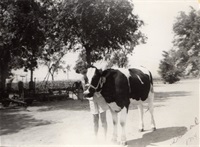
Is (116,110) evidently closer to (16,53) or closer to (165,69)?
(16,53)

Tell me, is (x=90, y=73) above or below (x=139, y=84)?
above

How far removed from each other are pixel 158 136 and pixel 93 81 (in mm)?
1867

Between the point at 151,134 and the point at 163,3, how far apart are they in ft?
9.00

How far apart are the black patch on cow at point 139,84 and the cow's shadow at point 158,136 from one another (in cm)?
77

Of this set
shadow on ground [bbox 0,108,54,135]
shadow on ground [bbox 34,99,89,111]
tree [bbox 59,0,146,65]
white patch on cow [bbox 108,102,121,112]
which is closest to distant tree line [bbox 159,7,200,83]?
tree [bbox 59,0,146,65]

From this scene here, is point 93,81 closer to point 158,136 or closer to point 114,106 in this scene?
point 114,106

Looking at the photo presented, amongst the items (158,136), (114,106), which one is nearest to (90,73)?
(114,106)

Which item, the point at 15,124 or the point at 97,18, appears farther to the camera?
the point at 97,18

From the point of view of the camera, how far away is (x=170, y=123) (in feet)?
22.9

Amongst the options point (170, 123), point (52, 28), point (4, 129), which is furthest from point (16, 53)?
point (170, 123)

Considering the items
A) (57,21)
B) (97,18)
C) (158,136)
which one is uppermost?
(57,21)

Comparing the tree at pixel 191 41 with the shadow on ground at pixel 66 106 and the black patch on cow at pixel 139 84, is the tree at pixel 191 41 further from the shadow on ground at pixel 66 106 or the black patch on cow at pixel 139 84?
the shadow on ground at pixel 66 106

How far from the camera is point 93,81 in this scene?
197 inches

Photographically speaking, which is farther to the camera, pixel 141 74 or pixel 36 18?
pixel 36 18
